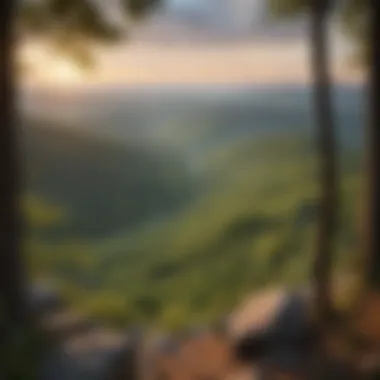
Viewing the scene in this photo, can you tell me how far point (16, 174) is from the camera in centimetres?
182

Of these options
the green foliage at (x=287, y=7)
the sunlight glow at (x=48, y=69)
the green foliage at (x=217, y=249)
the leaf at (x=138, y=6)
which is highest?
the leaf at (x=138, y=6)

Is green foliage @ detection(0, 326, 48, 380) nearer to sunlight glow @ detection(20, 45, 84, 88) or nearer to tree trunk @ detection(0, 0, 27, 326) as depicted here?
tree trunk @ detection(0, 0, 27, 326)

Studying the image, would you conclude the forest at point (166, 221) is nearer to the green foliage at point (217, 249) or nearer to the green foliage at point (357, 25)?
the green foliage at point (217, 249)

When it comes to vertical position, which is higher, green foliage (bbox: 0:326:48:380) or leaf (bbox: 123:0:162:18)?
leaf (bbox: 123:0:162:18)

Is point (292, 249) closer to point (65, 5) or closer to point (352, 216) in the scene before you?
point (352, 216)

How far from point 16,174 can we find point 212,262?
38cm

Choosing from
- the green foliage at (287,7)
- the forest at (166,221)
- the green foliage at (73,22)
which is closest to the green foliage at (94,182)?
the forest at (166,221)

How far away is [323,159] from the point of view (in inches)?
72.3

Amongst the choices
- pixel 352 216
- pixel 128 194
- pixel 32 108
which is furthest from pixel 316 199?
pixel 32 108

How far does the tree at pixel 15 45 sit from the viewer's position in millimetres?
1793

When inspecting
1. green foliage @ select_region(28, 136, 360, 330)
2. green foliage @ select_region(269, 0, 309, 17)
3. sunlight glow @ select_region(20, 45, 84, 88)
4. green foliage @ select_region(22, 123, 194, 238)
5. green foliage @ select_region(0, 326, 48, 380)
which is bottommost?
green foliage @ select_region(0, 326, 48, 380)

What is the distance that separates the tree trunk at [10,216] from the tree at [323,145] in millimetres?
494

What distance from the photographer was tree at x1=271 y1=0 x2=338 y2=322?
181 cm

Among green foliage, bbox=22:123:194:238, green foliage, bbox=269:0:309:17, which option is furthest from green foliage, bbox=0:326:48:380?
green foliage, bbox=269:0:309:17
